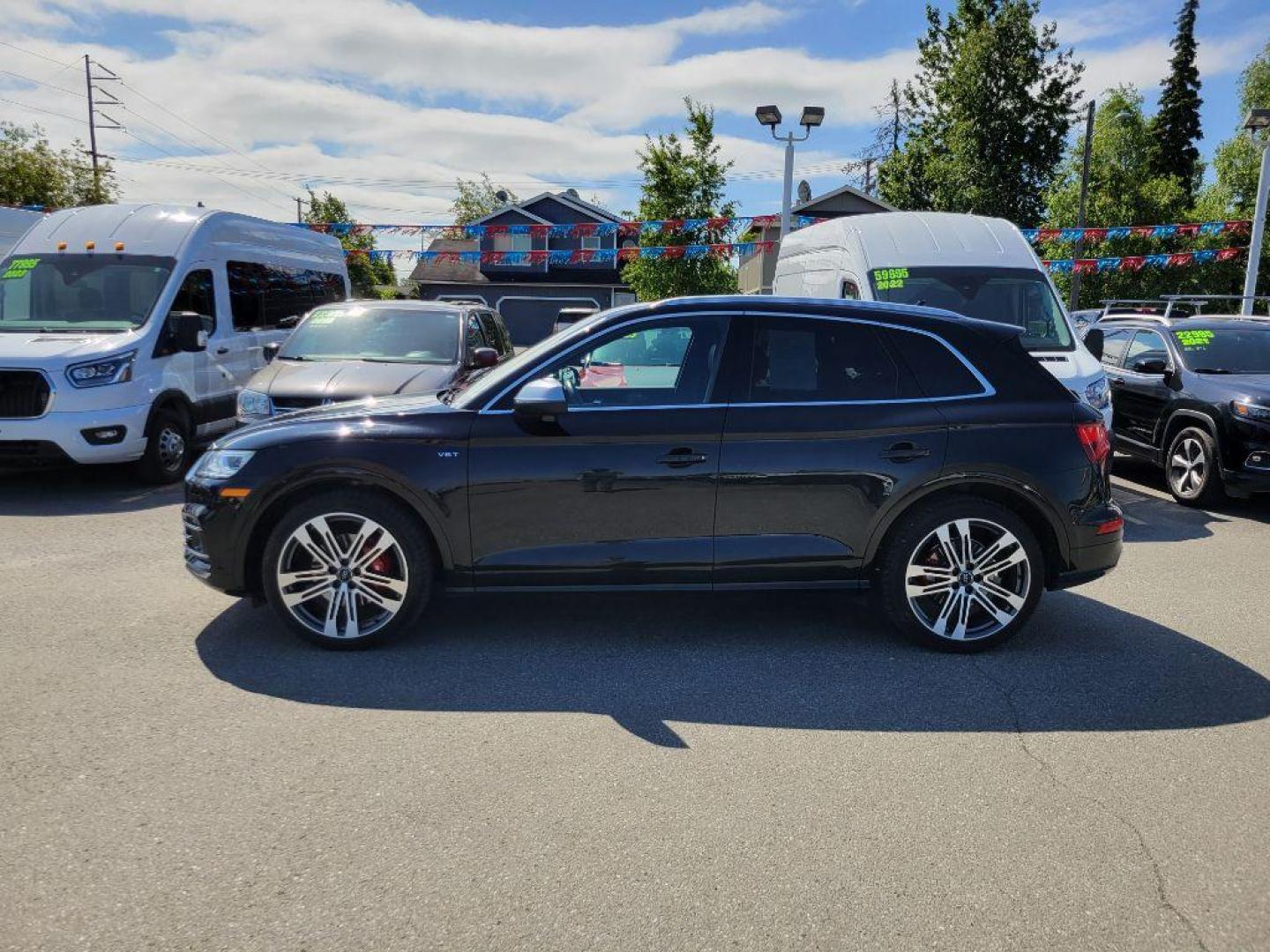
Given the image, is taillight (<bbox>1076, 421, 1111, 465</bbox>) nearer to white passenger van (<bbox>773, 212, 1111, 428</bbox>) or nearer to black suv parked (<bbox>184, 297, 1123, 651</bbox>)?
black suv parked (<bbox>184, 297, 1123, 651</bbox>)

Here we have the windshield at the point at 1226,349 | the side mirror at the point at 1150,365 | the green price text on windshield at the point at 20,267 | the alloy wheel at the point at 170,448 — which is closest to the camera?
the alloy wheel at the point at 170,448

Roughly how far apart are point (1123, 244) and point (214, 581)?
3671 cm

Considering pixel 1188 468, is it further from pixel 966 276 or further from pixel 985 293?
pixel 966 276

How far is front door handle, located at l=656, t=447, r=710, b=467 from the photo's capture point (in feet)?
14.5

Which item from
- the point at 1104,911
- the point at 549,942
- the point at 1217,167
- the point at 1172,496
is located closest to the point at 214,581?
the point at 549,942

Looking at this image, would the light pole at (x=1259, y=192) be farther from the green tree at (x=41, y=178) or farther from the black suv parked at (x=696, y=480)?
the green tree at (x=41, y=178)

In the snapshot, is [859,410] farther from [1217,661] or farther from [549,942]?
[549,942]

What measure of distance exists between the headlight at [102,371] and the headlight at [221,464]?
451cm

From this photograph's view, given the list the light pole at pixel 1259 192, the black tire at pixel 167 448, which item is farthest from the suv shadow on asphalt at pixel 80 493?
the light pole at pixel 1259 192

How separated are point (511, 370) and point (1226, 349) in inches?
318

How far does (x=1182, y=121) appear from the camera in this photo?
5491 centimetres

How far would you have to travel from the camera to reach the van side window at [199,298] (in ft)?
31.0

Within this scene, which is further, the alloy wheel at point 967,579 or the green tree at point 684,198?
the green tree at point 684,198

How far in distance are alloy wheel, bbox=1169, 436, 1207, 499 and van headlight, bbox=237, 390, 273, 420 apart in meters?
8.26
